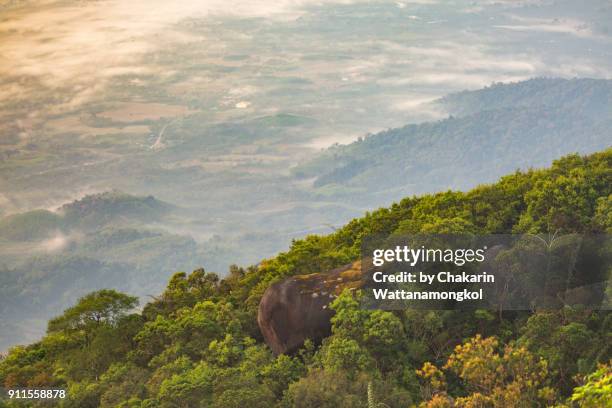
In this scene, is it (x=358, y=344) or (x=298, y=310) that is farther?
(x=298, y=310)

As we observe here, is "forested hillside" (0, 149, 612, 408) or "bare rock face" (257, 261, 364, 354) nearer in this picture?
"forested hillside" (0, 149, 612, 408)

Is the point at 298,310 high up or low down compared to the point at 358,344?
down

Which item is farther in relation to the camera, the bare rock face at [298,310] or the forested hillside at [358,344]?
the bare rock face at [298,310]

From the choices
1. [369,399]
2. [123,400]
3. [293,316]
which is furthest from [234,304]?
[369,399]

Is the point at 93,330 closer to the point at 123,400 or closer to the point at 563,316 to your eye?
the point at 123,400
